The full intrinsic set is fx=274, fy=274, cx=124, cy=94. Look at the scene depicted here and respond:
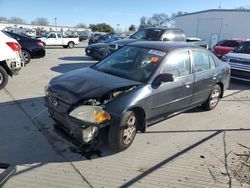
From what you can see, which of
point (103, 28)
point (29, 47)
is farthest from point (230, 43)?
point (103, 28)

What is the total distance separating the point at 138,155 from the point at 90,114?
1.07 m

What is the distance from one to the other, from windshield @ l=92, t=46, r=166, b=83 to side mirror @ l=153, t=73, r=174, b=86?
0.49ft

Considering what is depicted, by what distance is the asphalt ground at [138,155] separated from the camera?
3682 millimetres

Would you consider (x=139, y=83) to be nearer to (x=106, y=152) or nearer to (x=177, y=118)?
(x=106, y=152)

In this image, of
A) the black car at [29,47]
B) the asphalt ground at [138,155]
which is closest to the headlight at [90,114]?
the asphalt ground at [138,155]

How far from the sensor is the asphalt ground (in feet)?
12.1

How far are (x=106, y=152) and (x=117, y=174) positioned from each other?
2.03 feet

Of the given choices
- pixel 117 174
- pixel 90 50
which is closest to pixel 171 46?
pixel 117 174

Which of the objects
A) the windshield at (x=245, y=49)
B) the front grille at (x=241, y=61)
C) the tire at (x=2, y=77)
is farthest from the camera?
the windshield at (x=245, y=49)

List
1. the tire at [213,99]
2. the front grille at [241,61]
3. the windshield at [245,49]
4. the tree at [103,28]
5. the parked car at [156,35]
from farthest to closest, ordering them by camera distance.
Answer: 1. the tree at [103,28]
2. the parked car at [156,35]
3. the windshield at [245,49]
4. the front grille at [241,61]
5. the tire at [213,99]

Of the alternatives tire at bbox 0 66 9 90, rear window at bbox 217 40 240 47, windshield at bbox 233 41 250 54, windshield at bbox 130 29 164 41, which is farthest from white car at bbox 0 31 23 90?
rear window at bbox 217 40 240 47

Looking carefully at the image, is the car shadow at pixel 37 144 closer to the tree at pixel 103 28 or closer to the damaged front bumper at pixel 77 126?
the damaged front bumper at pixel 77 126

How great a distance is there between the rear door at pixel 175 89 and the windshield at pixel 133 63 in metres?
0.23

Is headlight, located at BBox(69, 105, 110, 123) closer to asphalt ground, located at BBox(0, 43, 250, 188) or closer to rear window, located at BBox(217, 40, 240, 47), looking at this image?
asphalt ground, located at BBox(0, 43, 250, 188)
